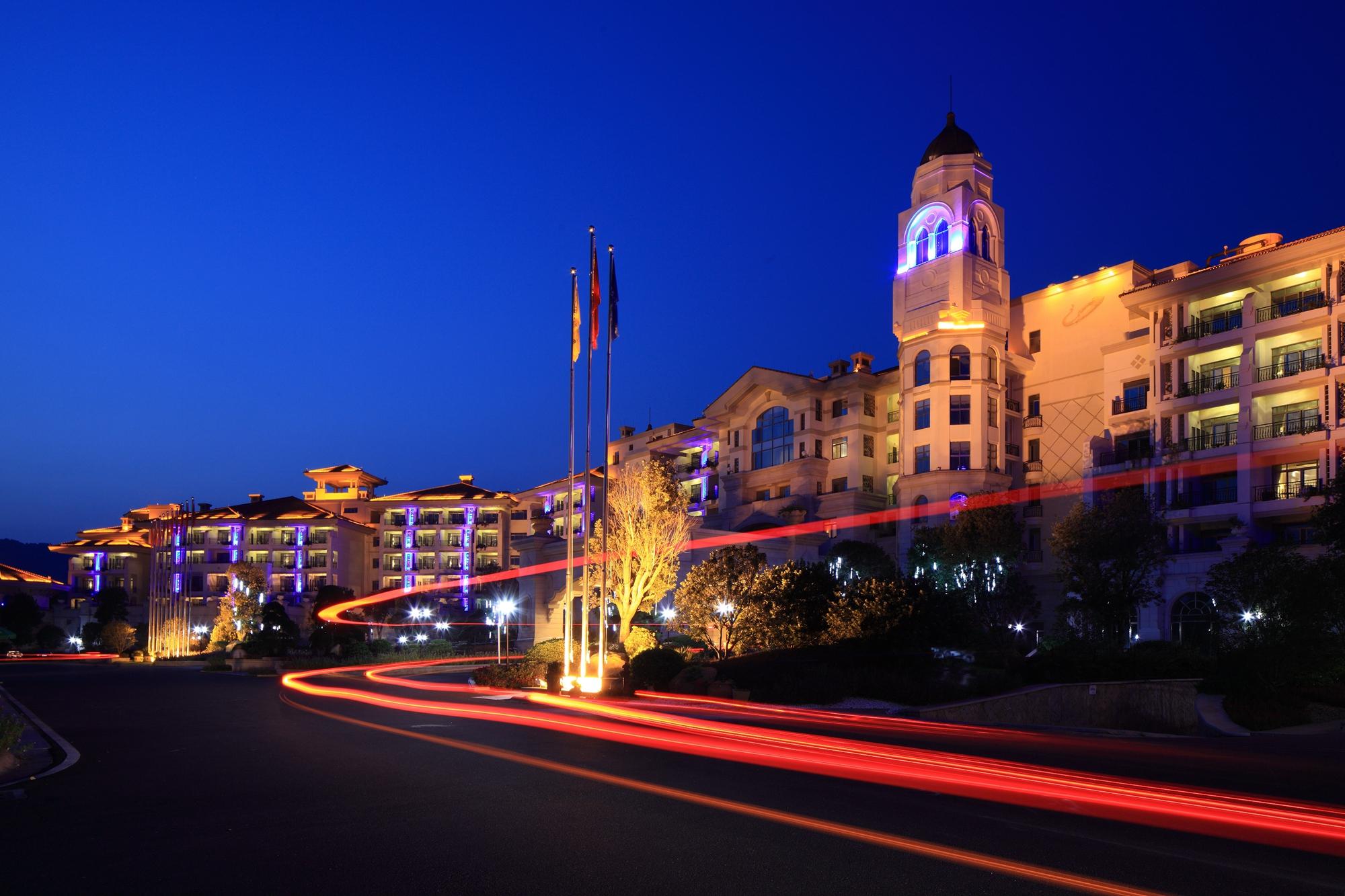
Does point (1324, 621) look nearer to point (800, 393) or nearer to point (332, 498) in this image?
point (800, 393)

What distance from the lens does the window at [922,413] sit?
55.9m

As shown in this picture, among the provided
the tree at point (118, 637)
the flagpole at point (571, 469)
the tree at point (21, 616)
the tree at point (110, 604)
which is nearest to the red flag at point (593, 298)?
the flagpole at point (571, 469)

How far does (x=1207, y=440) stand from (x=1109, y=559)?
9.32m

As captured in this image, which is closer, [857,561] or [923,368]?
[857,561]

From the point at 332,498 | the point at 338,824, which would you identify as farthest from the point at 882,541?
the point at 332,498

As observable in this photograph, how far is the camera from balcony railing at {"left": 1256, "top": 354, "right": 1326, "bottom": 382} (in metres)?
43.5

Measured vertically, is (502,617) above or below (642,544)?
below

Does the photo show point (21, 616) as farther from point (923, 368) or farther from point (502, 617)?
point (923, 368)

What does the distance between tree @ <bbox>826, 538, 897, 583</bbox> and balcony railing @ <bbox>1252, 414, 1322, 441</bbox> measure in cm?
1664

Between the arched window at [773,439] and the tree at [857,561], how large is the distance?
12139 millimetres

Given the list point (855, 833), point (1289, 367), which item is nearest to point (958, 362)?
point (1289, 367)

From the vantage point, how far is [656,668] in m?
30.5

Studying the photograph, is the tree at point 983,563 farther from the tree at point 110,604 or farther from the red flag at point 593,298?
the tree at point 110,604

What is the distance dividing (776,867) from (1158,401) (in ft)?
153
